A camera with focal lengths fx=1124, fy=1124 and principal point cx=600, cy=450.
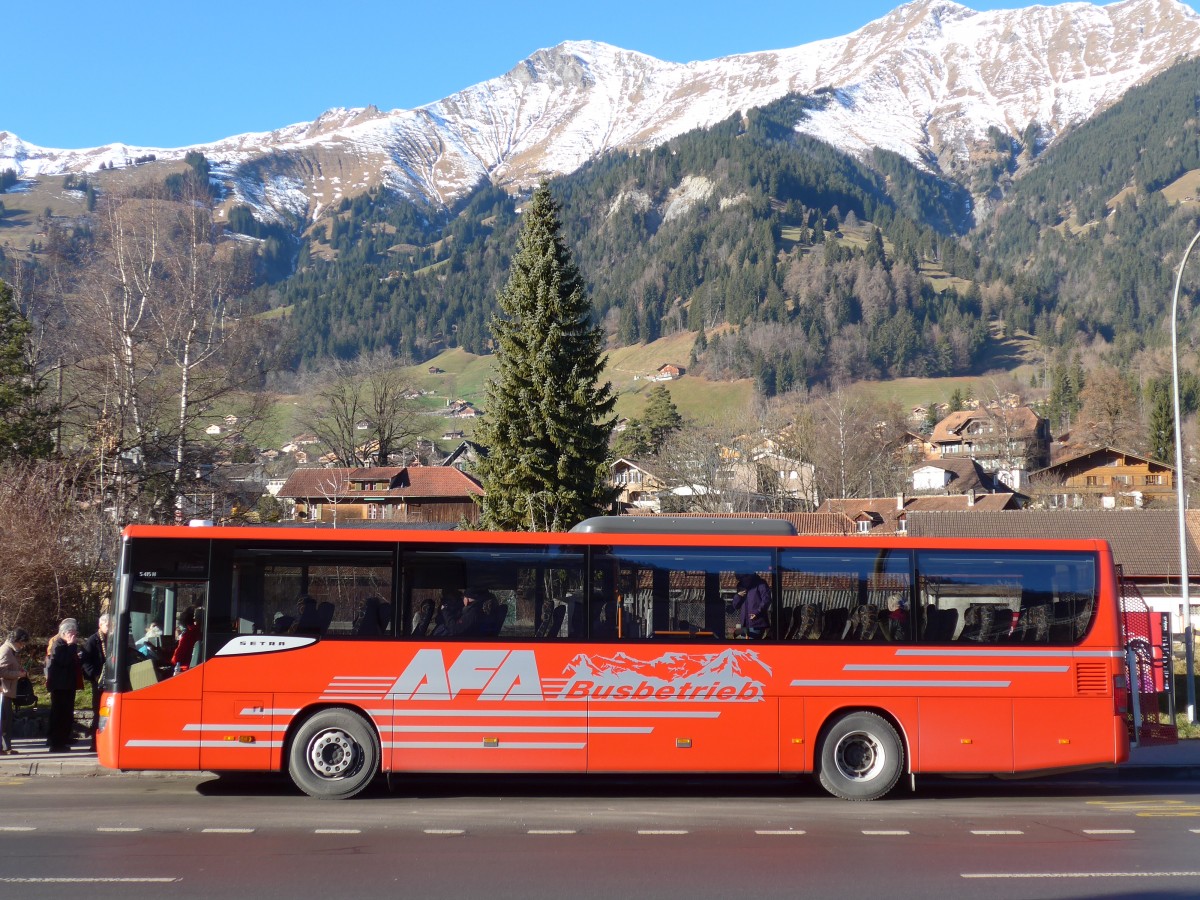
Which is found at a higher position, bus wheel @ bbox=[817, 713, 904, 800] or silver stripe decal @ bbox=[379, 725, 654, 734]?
silver stripe decal @ bbox=[379, 725, 654, 734]

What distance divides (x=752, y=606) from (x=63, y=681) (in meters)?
9.23

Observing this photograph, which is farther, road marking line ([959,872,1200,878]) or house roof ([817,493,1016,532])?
house roof ([817,493,1016,532])

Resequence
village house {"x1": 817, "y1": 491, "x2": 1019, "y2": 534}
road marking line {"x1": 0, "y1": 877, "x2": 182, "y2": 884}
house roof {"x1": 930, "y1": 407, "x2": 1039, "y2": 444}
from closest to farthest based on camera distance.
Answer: road marking line {"x1": 0, "y1": 877, "x2": 182, "y2": 884}
village house {"x1": 817, "y1": 491, "x2": 1019, "y2": 534}
house roof {"x1": 930, "y1": 407, "x2": 1039, "y2": 444}

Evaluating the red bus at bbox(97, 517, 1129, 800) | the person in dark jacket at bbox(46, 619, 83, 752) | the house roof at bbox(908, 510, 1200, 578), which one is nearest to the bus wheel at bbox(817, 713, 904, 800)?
the red bus at bbox(97, 517, 1129, 800)

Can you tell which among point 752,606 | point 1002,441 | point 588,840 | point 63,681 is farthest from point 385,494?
point 588,840

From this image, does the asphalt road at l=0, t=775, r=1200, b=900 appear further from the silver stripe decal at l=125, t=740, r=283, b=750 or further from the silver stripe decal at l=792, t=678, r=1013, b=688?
the silver stripe decal at l=792, t=678, r=1013, b=688

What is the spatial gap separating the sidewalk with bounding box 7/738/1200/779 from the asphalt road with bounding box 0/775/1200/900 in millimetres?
447

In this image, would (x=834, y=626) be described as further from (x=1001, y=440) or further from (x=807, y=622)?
(x=1001, y=440)

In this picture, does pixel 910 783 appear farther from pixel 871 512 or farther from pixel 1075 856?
pixel 871 512

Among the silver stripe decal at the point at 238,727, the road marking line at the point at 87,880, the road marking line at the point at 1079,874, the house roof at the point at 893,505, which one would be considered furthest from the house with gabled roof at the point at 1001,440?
the road marking line at the point at 87,880

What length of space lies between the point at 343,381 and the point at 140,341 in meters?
53.1

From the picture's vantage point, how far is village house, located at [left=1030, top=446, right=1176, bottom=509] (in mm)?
98188

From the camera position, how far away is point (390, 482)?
87.6m

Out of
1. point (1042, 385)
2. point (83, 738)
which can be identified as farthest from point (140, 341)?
point (1042, 385)
